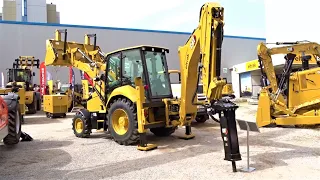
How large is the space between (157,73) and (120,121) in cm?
155

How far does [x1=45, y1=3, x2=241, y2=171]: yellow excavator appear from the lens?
661cm

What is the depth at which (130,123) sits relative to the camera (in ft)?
25.3

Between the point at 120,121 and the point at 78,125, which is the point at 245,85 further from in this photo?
the point at 120,121

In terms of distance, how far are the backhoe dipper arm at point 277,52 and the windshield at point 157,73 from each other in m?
3.89

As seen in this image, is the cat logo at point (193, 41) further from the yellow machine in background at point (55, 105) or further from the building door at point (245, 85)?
the building door at point (245, 85)

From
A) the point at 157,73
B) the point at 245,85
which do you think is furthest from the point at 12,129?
the point at 245,85

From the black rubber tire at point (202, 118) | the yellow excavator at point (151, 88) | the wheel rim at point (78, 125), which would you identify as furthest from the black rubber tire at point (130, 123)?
the black rubber tire at point (202, 118)


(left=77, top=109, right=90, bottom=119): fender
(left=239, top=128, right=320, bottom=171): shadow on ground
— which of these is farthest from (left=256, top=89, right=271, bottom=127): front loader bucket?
(left=77, top=109, right=90, bottom=119): fender

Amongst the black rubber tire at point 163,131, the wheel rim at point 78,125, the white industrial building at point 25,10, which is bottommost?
the black rubber tire at point 163,131

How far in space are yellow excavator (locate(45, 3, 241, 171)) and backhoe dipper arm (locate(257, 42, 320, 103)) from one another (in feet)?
12.5

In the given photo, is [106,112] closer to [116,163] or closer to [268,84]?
[116,163]

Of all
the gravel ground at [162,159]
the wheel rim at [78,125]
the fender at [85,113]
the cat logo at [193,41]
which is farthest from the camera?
the wheel rim at [78,125]

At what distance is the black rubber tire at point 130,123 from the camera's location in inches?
301

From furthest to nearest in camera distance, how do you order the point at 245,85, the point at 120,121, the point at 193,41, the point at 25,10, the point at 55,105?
the point at 25,10 → the point at 245,85 → the point at 55,105 → the point at 120,121 → the point at 193,41
